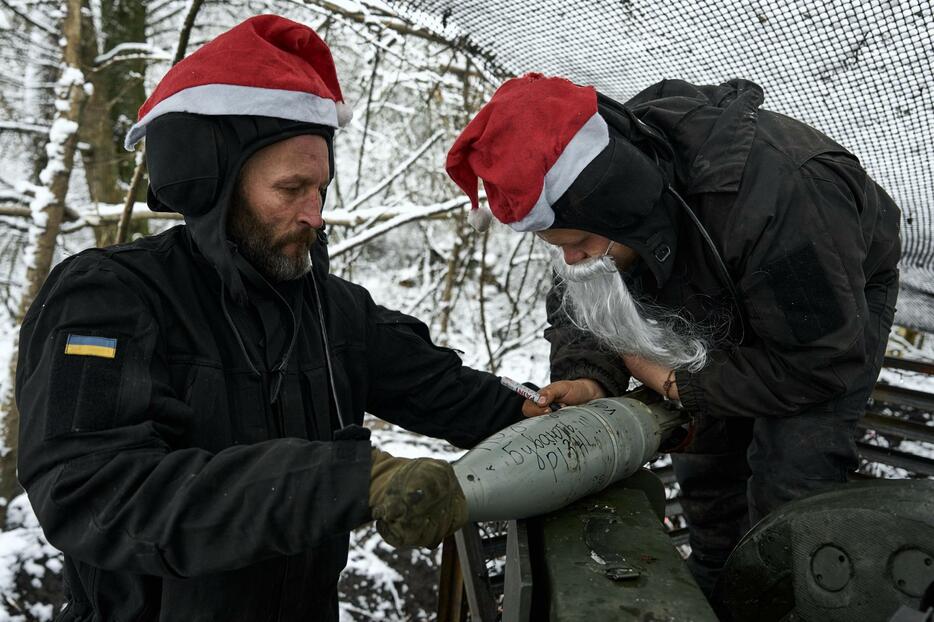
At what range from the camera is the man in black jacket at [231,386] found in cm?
140

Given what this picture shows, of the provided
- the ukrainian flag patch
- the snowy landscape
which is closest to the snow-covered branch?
the snowy landscape

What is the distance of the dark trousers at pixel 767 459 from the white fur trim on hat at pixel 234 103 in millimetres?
1699

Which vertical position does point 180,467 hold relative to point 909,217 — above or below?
below

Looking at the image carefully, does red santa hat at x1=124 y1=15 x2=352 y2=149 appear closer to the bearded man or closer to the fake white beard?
the bearded man

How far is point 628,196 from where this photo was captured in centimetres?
189

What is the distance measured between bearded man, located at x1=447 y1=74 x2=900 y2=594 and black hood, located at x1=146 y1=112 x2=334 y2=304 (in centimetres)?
59

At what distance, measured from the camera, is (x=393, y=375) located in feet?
7.73

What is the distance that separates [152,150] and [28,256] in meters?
3.57

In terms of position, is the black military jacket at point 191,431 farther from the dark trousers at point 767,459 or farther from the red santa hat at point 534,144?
the dark trousers at point 767,459

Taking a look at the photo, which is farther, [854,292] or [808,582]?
[854,292]

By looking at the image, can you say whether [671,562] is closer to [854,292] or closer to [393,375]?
[854,292]

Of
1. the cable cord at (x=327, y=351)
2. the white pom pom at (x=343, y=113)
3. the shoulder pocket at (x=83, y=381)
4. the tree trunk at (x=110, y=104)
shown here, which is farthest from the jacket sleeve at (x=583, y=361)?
the tree trunk at (x=110, y=104)

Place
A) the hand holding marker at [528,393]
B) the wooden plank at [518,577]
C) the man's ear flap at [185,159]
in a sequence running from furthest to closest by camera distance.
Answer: the hand holding marker at [528,393] < the man's ear flap at [185,159] < the wooden plank at [518,577]

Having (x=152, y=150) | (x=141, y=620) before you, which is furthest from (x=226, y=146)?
(x=141, y=620)
